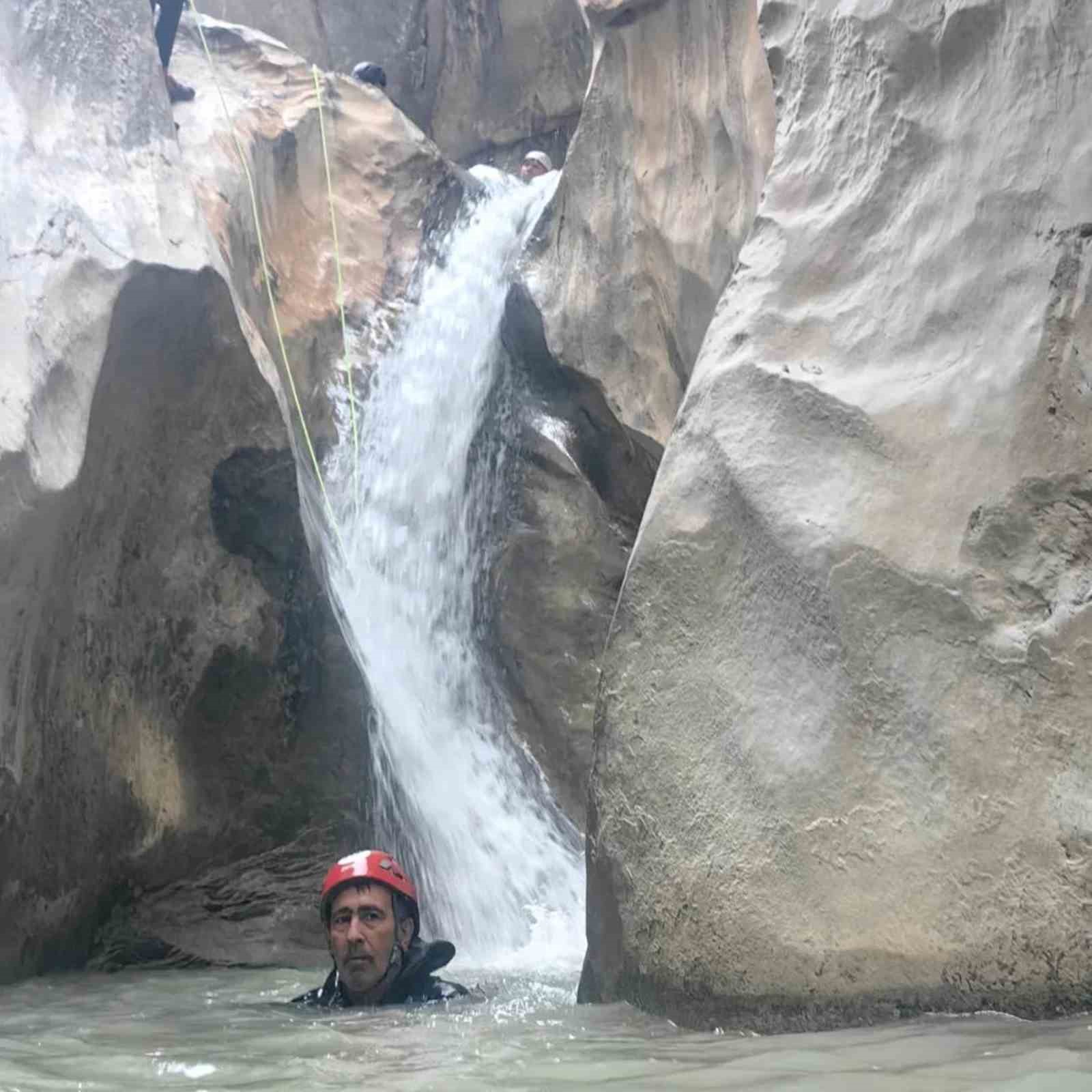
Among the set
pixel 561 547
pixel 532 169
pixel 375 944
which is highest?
pixel 532 169

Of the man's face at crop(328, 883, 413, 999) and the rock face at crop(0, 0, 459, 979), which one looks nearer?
the man's face at crop(328, 883, 413, 999)

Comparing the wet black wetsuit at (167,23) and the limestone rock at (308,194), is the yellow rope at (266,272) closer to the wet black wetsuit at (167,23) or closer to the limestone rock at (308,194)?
the limestone rock at (308,194)

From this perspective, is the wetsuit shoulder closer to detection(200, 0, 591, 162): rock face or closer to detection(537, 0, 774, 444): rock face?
detection(537, 0, 774, 444): rock face

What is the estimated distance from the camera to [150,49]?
6.66 metres

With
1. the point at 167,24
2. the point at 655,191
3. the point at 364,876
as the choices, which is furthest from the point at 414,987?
the point at 167,24

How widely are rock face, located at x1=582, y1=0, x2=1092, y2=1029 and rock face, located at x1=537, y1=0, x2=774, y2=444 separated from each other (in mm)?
3453

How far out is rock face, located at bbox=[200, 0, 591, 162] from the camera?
17.0 metres

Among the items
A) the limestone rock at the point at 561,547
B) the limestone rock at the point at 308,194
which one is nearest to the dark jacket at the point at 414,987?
the limestone rock at the point at 561,547

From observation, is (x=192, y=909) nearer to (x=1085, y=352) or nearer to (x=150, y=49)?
(x=150, y=49)

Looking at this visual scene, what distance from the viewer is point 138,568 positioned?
244 inches

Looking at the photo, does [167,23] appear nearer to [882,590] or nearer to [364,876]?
[364,876]

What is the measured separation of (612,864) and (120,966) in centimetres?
329

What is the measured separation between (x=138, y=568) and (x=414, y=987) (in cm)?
246

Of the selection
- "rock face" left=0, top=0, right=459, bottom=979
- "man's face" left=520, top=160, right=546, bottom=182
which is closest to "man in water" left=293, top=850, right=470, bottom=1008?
"rock face" left=0, top=0, right=459, bottom=979
